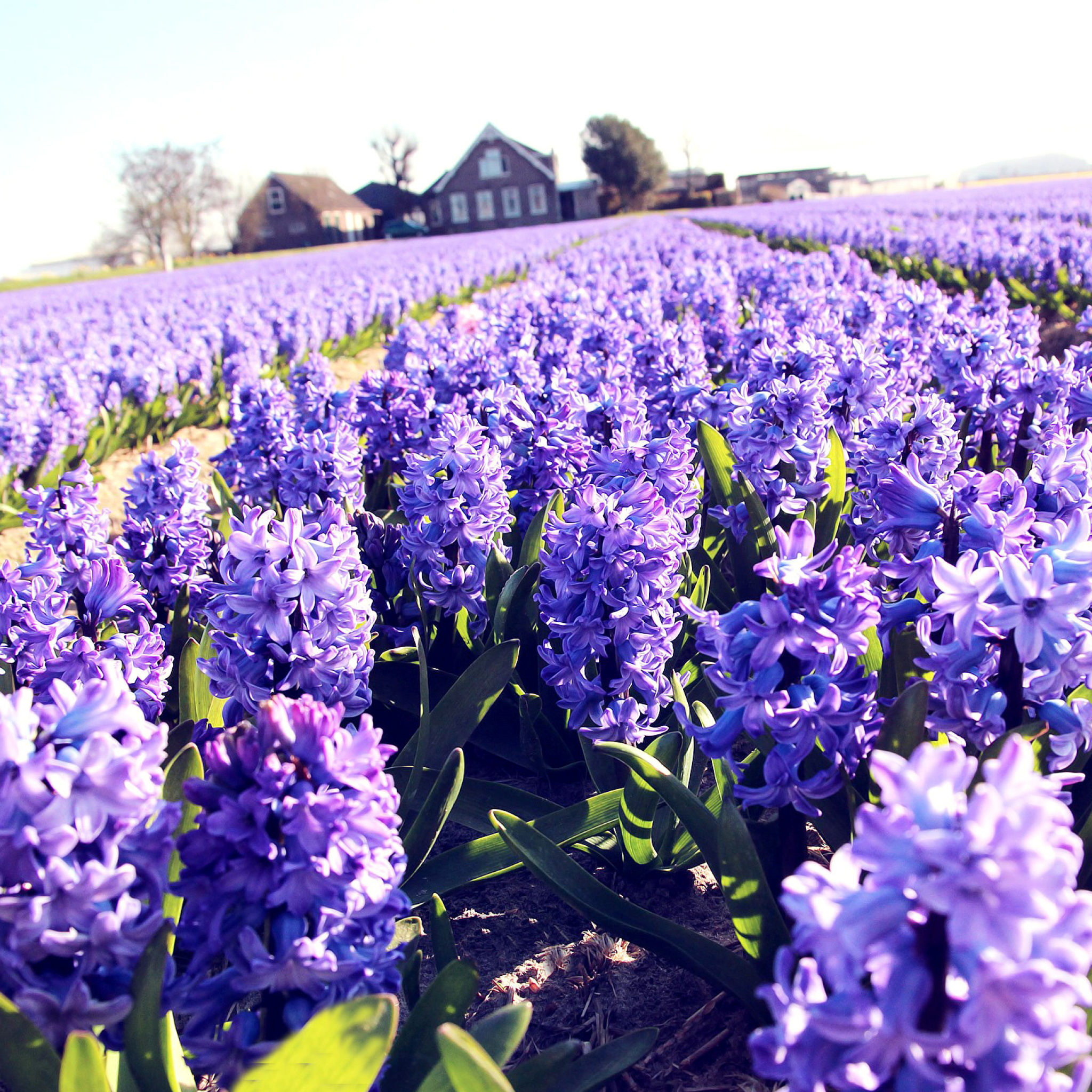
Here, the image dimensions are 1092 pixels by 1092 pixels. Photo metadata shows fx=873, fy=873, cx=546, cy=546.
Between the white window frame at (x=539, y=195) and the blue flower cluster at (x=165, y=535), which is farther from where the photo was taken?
the white window frame at (x=539, y=195)

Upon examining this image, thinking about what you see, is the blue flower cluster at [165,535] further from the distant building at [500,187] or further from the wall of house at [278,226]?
the wall of house at [278,226]

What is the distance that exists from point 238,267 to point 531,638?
32.2 meters

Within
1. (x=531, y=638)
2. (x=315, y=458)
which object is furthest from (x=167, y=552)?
(x=531, y=638)

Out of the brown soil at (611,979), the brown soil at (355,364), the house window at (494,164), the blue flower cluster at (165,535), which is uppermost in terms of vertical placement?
the house window at (494,164)

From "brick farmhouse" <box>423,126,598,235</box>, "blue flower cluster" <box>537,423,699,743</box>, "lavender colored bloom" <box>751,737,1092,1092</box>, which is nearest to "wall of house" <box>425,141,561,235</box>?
"brick farmhouse" <box>423,126,598,235</box>

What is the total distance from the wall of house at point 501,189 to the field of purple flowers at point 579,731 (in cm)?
6396

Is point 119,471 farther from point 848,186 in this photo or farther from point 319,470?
point 848,186

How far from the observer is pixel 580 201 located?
65.9 m

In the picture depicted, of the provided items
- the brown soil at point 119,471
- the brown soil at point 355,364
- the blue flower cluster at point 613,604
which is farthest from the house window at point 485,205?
the blue flower cluster at point 613,604

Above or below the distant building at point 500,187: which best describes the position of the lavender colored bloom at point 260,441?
below

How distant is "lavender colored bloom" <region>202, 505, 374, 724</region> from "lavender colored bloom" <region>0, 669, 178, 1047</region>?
57 centimetres

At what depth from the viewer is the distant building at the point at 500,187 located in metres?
63.8

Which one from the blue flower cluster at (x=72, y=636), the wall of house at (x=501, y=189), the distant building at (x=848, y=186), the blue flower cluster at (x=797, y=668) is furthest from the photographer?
the distant building at (x=848, y=186)

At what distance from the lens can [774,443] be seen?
113 inches
